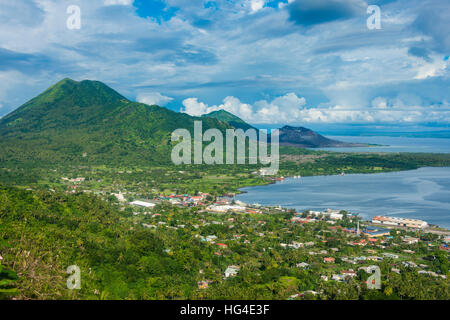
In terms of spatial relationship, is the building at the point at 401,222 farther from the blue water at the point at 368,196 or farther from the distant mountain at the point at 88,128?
the distant mountain at the point at 88,128

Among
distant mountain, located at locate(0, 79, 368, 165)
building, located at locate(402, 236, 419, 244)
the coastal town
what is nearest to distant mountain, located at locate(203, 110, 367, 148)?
distant mountain, located at locate(0, 79, 368, 165)

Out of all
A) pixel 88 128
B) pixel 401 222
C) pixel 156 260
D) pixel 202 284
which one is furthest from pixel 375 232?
pixel 88 128

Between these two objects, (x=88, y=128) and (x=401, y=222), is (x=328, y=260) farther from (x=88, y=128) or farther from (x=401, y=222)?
(x=88, y=128)

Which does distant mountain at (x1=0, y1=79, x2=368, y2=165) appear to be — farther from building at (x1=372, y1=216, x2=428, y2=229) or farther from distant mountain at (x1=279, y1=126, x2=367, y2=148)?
building at (x1=372, y1=216, x2=428, y2=229)

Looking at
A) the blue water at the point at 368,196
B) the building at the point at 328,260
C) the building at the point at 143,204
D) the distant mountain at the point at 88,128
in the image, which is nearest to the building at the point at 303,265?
the building at the point at 328,260

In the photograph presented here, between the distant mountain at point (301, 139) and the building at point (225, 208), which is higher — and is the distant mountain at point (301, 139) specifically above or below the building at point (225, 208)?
above

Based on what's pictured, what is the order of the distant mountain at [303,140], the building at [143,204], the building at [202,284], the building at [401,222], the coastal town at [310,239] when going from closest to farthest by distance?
1. the building at [202,284]
2. the coastal town at [310,239]
3. the building at [401,222]
4. the building at [143,204]
5. the distant mountain at [303,140]
